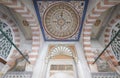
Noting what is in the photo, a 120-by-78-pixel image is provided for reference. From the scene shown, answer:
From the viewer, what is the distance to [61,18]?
4.70 m

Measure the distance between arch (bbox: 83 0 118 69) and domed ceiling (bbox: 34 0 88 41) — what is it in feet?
0.98

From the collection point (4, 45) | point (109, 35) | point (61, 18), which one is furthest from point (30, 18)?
point (109, 35)

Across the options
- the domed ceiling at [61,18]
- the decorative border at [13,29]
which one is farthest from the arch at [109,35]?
the decorative border at [13,29]

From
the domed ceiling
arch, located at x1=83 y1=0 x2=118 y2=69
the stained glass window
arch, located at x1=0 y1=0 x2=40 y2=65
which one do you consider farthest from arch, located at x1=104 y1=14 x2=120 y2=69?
the stained glass window

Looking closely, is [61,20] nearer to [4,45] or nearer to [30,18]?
[30,18]

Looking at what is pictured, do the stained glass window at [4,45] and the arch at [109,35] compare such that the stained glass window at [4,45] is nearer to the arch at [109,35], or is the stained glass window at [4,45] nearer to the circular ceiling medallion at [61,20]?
the circular ceiling medallion at [61,20]

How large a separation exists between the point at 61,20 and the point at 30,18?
1.30 m

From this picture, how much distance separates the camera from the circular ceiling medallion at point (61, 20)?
14.4ft

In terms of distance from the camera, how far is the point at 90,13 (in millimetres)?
4125

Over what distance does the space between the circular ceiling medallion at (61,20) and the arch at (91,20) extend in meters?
0.46

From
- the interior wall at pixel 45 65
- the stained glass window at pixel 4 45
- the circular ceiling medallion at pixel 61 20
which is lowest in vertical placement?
the interior wall at pixel 45 65

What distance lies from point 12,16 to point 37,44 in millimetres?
1564

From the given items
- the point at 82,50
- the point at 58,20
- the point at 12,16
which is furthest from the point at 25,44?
the point at 82,50

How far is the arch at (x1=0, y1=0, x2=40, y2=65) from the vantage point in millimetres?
3621
